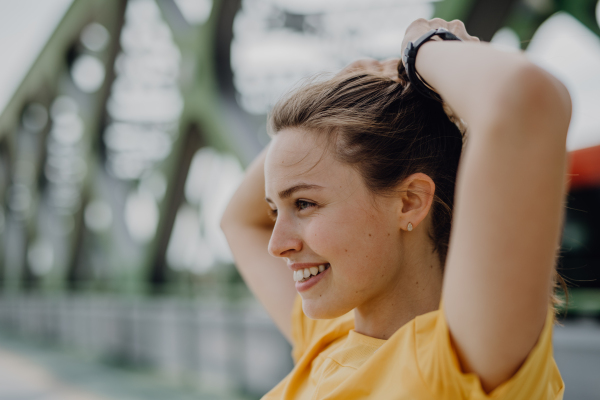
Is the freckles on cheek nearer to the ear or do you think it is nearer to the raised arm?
the ear

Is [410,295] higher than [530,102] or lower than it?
lower

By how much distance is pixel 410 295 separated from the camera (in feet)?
3.10

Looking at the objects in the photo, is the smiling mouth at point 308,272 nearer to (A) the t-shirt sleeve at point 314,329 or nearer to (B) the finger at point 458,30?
(A) the t-shirt sleeve at point 314,329

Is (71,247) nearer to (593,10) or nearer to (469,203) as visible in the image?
(593,10)

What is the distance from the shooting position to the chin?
0.90m

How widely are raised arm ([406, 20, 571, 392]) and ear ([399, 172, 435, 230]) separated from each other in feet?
0.78

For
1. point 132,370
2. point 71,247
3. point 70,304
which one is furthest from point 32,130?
point 132,370

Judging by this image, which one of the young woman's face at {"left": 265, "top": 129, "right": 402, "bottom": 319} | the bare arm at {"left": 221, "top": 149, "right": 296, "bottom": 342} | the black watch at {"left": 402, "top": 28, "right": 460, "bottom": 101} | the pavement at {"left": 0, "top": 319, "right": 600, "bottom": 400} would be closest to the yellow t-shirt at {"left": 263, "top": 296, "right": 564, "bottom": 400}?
the young woman's face at {"left": 265, "top": 129, "right": 402, "bottom": 319}

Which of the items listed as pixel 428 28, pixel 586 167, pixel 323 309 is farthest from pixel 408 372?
pixel 586 167

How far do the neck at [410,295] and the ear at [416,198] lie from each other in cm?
9

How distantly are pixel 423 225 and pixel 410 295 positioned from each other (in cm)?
14

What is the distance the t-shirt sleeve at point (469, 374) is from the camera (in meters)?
0.65

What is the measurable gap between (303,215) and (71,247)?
8.07 metres

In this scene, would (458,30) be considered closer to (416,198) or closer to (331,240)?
(416,198)
